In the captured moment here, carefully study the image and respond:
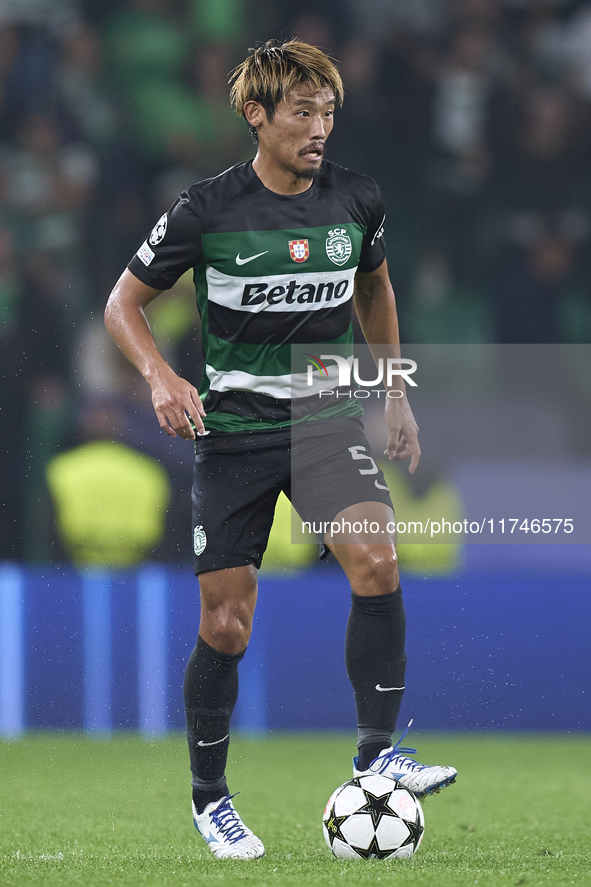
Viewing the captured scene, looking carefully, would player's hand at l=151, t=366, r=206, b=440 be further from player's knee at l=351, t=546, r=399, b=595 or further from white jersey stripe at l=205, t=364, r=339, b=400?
player's knee at l=351, t=546, r=399, b=595

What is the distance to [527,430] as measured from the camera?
6.58 meters

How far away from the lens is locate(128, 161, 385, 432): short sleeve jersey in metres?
3.19

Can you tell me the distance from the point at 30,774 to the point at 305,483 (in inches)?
79.1

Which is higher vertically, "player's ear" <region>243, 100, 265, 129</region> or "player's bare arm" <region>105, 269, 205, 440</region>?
"player's ear" <region>243, 100, 265, 129</region>

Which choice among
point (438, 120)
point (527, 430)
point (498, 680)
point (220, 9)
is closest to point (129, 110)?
point (220, 9)

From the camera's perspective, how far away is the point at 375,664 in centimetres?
309

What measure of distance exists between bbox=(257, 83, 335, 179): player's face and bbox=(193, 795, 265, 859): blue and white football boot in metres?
1.72

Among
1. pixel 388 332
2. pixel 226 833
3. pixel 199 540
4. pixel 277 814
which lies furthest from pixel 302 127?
pixel 277 814

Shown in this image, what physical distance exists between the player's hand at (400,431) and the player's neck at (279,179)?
65cm

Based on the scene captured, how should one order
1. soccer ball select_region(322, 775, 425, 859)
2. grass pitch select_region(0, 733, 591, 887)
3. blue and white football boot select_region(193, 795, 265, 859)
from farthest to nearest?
blue and white football boot select_region(193, 795, 265, 859) < soccer ball select_region(322, 775, 425, 859) < grass pitch select_region(0, 733, 591, 887)

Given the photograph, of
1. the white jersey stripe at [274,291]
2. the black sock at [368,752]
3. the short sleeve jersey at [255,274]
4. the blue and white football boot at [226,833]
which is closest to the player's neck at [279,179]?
the short sleeve jersey at [255,274]

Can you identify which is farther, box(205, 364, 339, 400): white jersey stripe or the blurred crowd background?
the blurred crowd background

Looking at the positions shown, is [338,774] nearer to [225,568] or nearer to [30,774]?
[30,774]

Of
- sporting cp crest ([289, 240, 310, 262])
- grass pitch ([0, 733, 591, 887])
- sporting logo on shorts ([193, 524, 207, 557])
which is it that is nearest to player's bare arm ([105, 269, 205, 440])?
sporting logo on shorts ([193, 524, 207, 557])
